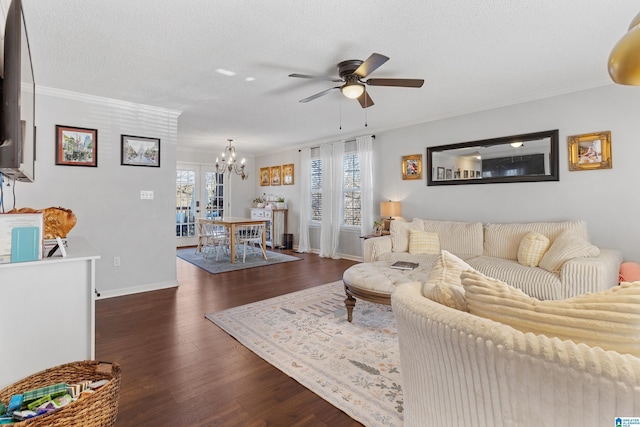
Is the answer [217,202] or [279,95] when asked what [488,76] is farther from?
[217,202]

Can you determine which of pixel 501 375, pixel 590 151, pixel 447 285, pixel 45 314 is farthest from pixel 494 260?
pixel 45 314

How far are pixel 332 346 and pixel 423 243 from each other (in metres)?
2.14

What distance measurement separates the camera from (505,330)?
0.79 meters

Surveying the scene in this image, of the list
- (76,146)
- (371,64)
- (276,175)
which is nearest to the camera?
(371,64)

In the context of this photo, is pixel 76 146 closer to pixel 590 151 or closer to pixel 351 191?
pixel 351 191

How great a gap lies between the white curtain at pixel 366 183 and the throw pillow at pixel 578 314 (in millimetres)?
4612

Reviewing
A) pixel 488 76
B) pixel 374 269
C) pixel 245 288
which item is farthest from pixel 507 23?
pixel 245 288

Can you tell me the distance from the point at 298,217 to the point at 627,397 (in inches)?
268

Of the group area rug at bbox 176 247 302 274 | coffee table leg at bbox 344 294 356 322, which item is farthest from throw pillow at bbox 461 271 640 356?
area rug at bbox 176 247 302 274

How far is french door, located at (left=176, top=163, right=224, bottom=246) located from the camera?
25.0 ft

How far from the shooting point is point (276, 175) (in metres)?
7.89

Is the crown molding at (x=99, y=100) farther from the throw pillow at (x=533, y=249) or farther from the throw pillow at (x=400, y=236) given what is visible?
the throw pillow at (x=533, y=249)

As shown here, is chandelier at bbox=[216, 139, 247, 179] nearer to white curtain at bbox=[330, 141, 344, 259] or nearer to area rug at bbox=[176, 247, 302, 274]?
area rug at bbox=[176, 247, 302, 274]

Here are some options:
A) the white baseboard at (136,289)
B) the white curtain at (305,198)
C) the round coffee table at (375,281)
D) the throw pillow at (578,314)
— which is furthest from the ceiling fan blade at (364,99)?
the white curtain at (305,198)
